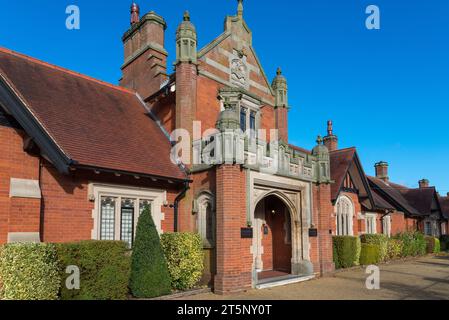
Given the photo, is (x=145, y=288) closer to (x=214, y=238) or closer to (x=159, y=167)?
(x=214, y=238)

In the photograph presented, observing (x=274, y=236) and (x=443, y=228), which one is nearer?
(x=274, y=236)

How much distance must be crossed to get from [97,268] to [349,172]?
58.5 feet

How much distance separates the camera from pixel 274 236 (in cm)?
1684

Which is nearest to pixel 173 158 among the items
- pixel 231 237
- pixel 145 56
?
pixel 231 237

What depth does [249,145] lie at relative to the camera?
41.3 feet

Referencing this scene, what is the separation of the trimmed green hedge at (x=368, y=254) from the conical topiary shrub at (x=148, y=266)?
1290cm

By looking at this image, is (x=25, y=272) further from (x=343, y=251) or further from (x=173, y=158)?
(x=343, y=251)

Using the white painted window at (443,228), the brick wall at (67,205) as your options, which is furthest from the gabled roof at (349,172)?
the white painted window at (443,228)

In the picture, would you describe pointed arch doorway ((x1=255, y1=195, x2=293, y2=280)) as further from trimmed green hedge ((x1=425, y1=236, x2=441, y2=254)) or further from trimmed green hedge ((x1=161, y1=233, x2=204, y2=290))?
trimmed green hedge ((x1=425, y1=236, x2=441, y2=254))

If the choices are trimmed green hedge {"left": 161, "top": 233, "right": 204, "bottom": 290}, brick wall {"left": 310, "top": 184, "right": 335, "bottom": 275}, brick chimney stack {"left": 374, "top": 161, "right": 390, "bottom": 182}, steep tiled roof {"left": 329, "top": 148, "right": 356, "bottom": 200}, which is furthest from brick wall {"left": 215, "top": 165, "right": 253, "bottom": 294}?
brick chimney stack {"left": 374, "top": 161, "right": 390, "bottom": 182}

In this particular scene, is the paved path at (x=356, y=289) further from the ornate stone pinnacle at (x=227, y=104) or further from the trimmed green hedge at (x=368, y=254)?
the ornate stone pinnacle at (x=227, y=104)

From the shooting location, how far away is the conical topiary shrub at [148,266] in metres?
10.0

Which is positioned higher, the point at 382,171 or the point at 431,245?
the point at 382,171

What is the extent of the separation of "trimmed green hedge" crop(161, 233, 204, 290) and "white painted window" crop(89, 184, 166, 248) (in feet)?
3.90
